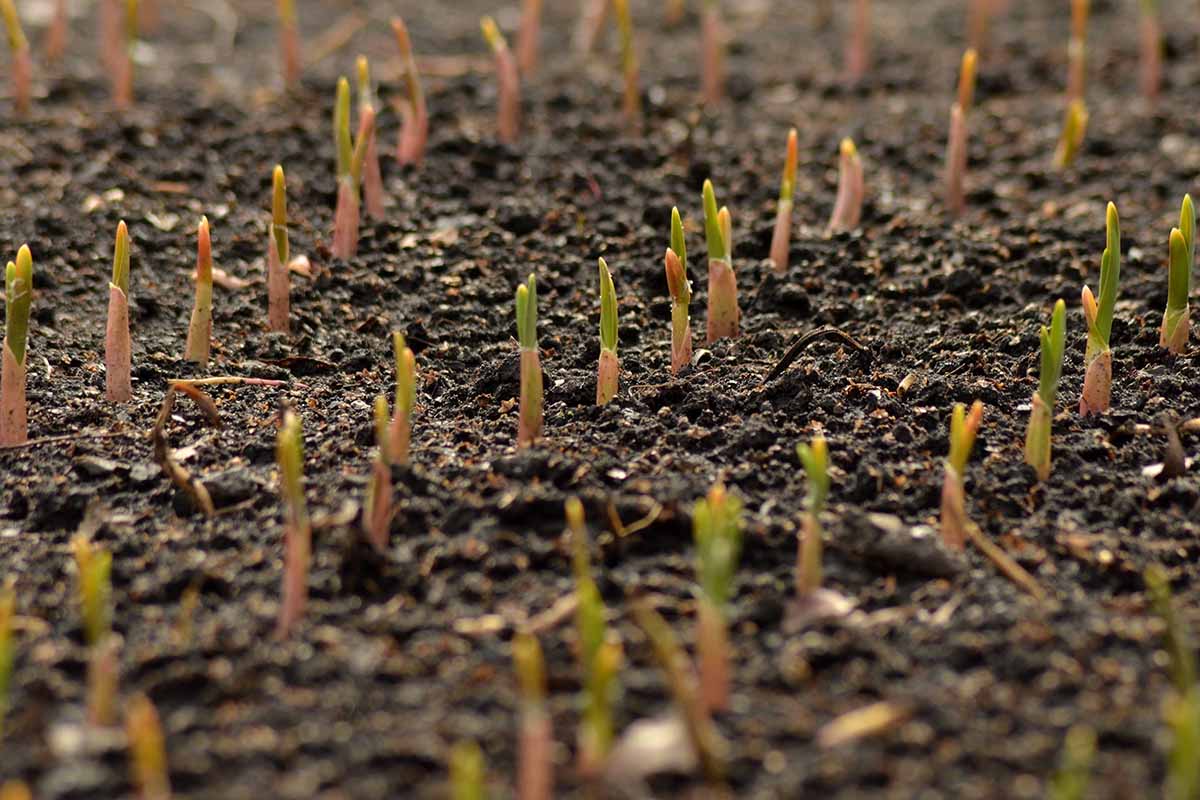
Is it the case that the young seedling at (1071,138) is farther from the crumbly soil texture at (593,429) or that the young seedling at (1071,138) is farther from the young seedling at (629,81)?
the young seedling at (629,81)

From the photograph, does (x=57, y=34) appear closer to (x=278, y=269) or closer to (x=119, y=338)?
(x=278, y=269)

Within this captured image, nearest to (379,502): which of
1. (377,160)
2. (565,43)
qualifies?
(377,160)

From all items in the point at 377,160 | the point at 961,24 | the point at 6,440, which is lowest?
the point at 6,440

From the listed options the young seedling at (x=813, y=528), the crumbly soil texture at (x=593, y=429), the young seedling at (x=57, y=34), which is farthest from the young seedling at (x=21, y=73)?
the young seedling at (x=813, y=528)

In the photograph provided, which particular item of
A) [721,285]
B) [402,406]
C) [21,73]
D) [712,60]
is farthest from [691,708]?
[21,73]

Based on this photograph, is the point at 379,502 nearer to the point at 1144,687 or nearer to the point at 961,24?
the point at 1144,687
